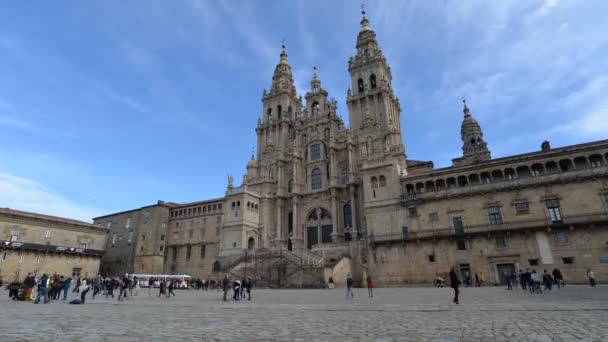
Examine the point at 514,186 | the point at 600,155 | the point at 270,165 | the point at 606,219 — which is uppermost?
the point at 270,165

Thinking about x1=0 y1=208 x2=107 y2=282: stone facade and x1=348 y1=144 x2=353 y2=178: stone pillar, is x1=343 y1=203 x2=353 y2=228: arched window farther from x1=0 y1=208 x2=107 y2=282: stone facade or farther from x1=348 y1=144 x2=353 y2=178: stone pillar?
x1=0 y1=208 x2=107 y2=282: stone facade

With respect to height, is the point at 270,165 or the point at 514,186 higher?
the point at 270,165

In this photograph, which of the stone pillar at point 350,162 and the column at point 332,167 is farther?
the column at point 332,167

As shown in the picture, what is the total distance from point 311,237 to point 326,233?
2527mm

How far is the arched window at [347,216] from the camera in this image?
44763 millimetres

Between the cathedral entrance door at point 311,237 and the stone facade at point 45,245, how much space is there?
114ft

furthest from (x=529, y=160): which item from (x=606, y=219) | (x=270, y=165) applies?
(x=270, y=165)

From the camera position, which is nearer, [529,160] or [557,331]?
[557,331]

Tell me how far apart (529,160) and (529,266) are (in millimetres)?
9938

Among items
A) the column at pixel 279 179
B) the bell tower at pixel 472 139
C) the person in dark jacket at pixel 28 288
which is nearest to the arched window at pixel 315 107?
the column at pixel 279 179

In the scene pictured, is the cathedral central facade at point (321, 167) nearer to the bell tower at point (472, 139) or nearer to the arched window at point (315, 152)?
the arched window at point (315, 152)

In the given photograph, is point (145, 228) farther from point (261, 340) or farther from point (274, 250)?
point (261, 340)

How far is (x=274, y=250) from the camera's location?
3859 cm

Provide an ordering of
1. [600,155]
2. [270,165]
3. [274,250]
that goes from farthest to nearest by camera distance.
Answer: [270,165] → [274,250] → [600,155]
